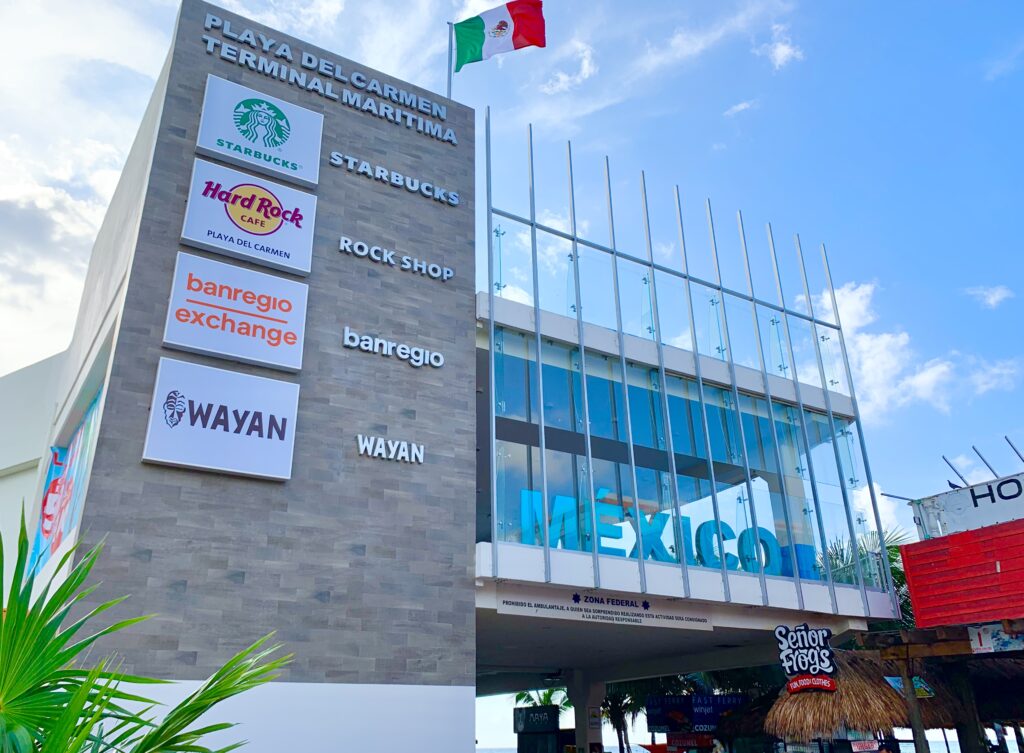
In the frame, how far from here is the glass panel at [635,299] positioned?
1900 centimetres

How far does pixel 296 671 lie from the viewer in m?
12.4

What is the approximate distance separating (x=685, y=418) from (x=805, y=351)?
528 centimetres

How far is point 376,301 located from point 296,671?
22.6 ft

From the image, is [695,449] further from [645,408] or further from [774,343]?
[774,343]

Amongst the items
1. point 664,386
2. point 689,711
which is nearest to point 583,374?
point 664,386

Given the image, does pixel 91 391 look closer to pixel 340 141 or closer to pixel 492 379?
pixel 340 141

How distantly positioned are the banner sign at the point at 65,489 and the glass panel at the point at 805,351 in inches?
666

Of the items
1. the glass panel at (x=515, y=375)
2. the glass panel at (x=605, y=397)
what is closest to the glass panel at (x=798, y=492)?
the glass panel at (x=605, y=397)

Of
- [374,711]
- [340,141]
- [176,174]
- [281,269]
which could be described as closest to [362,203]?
[340,141]

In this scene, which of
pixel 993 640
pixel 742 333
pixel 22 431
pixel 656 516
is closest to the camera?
pixel 993 640

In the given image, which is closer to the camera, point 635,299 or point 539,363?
point 539,363

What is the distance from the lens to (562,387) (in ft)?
56.6

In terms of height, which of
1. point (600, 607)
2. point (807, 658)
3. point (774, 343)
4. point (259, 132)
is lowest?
point (807, 658)

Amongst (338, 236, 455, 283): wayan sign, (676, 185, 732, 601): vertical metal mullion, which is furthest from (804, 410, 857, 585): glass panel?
(338, 236, 455, 283): wayan sign
